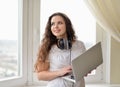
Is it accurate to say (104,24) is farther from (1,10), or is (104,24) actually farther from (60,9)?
(1,10)

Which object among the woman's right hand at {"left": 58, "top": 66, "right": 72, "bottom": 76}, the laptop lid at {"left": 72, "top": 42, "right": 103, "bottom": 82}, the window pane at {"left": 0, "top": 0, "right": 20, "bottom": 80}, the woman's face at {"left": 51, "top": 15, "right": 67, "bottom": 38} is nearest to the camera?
the laptop lid at {"left": 72, "top": 42, "right": 103, "bottom": 82}

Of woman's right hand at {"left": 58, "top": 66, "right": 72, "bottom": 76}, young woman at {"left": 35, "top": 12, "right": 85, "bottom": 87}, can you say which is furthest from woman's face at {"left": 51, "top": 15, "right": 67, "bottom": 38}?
woman's right hand at {"left": 58, "top": 66, "right": 72, "bottom": 76}

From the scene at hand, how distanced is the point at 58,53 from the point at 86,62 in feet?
0.86

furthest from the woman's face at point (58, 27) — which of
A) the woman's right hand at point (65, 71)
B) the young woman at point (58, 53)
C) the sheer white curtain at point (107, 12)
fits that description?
the sheer white curtain at point (107, 12)

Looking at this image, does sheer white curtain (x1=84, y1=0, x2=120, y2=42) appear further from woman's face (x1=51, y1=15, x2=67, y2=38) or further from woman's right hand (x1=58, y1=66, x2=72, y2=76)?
woman's right hand (x1=58, y1=66, x2=72, y2=76)

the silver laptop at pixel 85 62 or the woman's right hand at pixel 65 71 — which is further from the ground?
the silver laptop at pixel 85 62

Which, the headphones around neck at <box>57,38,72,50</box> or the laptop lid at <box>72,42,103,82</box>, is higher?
the headphones around neck at <box>57,38,72,50</box>

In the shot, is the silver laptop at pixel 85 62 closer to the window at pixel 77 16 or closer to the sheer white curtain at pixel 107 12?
the sheer white curtain at pixel 107 12

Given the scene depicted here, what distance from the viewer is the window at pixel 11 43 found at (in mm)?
2156

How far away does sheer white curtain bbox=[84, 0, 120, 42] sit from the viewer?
2170 mm

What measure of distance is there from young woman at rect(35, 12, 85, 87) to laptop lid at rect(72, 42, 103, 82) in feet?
0.52

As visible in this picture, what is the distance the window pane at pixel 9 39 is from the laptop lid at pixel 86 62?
114 centimetres

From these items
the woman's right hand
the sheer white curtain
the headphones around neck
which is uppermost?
the sheer white curtain

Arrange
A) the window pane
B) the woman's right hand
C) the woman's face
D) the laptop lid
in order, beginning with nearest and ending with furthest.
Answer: the laptop lid, the woman's right hand, the woman's face, the window pane
